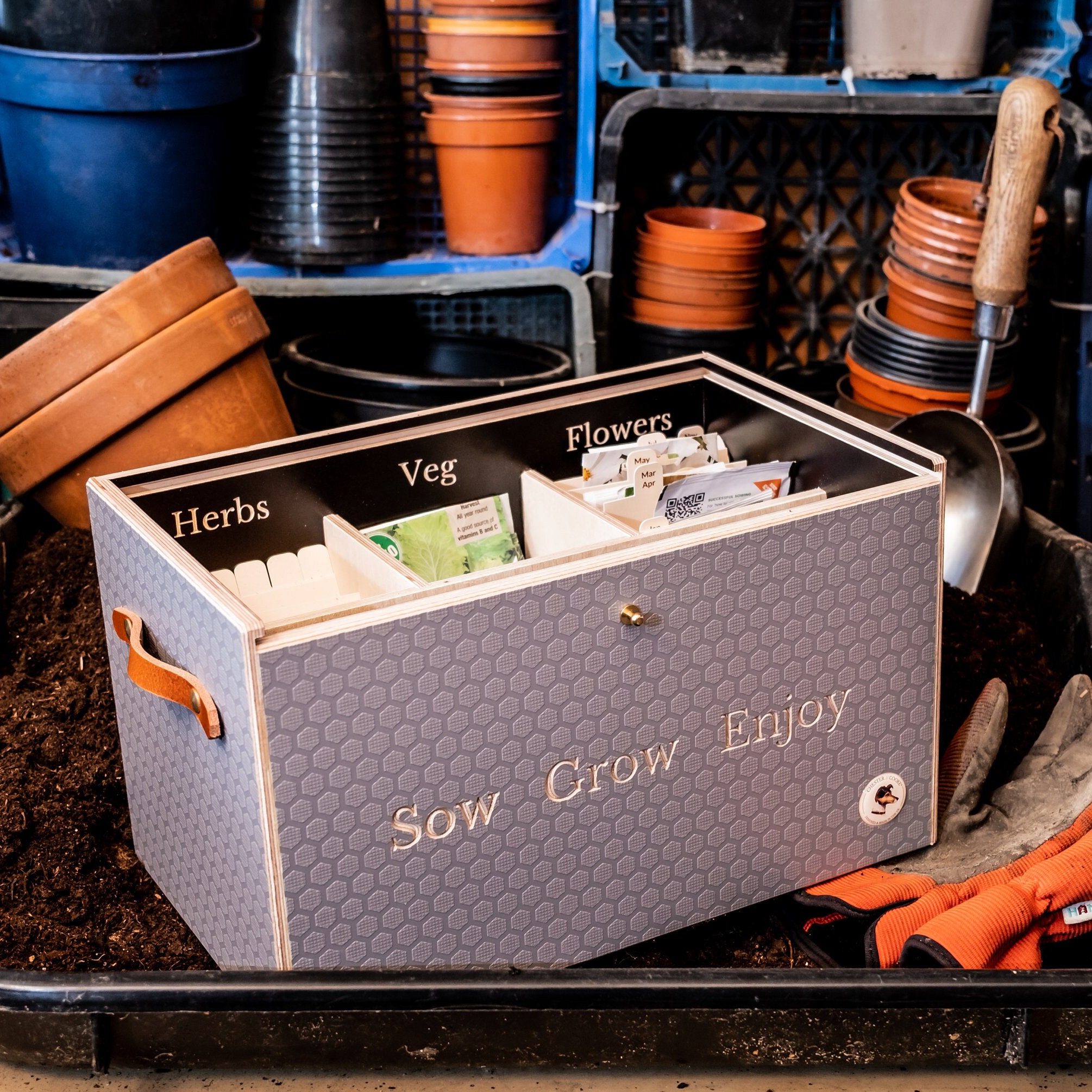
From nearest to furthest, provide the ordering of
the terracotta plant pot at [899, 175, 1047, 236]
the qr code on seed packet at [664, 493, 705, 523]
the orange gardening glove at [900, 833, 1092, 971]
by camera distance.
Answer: the orange gardening glove at [900, 833, 1092, 971], the qr code on seed packet at [664, 493, 705, 523], the terracotta plant pot at [899, 175, 1047, 236]

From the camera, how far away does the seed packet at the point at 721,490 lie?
125cm

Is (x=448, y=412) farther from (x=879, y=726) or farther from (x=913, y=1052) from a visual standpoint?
(x=913, y=1052)

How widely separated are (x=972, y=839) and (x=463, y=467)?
64 cm

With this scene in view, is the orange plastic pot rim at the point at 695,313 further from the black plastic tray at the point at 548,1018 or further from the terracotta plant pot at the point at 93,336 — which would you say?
the black plastic tray at the point at 548,1018

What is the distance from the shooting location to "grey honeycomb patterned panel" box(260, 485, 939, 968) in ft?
3.10

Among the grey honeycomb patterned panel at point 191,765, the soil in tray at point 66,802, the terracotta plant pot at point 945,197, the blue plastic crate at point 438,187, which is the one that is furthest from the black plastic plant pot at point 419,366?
the grey honeycomb patterned panel at point 191,765

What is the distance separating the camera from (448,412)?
4.29ft

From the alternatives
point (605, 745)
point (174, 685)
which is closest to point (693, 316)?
point (605, 745)

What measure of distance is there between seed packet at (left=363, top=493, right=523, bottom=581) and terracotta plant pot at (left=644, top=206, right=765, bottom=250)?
3.22 ft

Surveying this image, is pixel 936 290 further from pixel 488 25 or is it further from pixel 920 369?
pixel 488 25

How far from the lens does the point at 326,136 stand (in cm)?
200

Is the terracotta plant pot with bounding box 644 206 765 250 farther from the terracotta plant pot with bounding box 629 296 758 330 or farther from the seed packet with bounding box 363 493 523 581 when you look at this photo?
the seed packet with bounding box 363 493 523 581

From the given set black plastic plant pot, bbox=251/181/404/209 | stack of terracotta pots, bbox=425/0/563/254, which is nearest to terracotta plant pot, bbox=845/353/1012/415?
stack of terracotta pots, bbox=425/0/563/254

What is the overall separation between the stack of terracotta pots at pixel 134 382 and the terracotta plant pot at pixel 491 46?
25.0 inches
